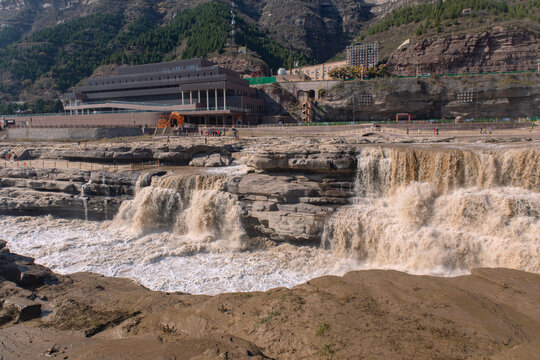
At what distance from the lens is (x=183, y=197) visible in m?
23.2

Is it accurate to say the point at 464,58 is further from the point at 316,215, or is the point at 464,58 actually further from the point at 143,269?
the point at 143,269

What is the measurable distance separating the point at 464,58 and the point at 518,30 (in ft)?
28.9

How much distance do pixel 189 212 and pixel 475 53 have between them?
63021 mm

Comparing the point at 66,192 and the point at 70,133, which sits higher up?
→ the point at 70,133

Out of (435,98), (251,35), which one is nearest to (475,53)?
(435,98)

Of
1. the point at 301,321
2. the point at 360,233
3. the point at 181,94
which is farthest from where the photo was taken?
the point at 181,94

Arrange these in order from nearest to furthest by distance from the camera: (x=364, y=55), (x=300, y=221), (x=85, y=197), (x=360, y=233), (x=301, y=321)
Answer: (x=301, y=321), (x=360, y=233), (x=300, y=221), (x=85, y=197), (x=364, y=55)

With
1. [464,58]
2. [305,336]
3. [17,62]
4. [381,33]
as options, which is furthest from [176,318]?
[17,62]

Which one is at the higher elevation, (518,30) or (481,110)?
(518,30)

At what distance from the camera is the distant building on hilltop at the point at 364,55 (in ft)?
243

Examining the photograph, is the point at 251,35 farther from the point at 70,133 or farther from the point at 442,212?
the point at 442,212

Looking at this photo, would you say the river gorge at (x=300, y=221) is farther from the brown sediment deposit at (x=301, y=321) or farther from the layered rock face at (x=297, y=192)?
the brown sediment deposit at (x=301, y=321)

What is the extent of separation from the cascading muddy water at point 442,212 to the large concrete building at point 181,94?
4292 centimetres

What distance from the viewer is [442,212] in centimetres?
1781
